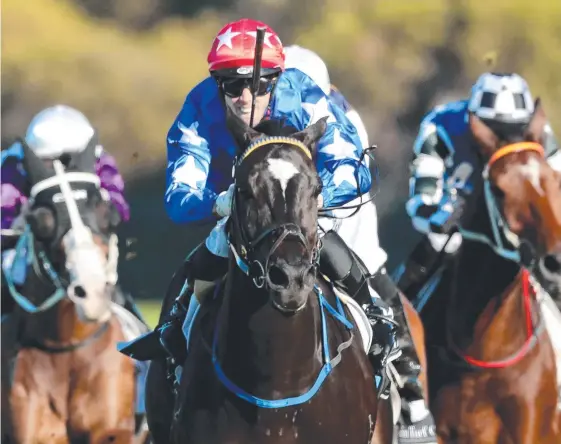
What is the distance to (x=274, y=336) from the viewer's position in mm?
4891

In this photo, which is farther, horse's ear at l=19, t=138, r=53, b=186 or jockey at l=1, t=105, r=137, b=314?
jockey at l=1, t=105, r=137, b=314

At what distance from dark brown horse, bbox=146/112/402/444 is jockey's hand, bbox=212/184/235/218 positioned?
1.7 inches

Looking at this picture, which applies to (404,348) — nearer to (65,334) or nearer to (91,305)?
(91,305)

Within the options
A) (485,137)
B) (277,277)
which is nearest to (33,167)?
(485,137)

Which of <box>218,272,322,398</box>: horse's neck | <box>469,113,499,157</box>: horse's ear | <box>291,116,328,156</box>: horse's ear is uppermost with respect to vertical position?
<box>291,116,328,156</box>: horse's ear

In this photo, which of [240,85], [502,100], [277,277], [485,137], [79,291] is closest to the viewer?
[277,277]

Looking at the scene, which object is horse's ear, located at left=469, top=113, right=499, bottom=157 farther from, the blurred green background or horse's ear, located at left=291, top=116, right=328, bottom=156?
the blurred green background

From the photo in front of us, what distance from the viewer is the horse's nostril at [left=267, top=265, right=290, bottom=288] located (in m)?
4.48

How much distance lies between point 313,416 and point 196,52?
67.2 feet

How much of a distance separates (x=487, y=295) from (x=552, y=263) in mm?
387

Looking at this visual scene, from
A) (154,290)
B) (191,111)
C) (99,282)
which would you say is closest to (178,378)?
(191,111)

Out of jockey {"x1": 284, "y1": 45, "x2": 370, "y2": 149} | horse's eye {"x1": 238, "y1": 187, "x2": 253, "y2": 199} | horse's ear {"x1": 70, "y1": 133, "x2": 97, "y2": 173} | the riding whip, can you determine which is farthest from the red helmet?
horse's ear {"x1": 70, "y1": 133, "x2": 97, "y2": 173}

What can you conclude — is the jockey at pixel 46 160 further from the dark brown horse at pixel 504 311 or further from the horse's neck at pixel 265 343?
the horse's neck at pixel 265 343

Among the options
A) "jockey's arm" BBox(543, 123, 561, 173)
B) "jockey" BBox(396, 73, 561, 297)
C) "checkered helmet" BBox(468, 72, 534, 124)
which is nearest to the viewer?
"checkered helmet" BBox(468, 72, 534, 124)
